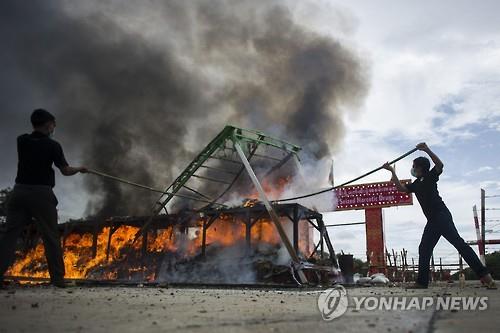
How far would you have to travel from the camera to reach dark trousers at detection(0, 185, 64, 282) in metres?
4.70

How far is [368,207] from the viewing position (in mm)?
29344

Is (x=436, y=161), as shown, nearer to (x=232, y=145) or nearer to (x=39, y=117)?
(x=39, y=117)

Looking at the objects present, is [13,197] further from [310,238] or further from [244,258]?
[310,238]

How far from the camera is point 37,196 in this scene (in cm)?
479

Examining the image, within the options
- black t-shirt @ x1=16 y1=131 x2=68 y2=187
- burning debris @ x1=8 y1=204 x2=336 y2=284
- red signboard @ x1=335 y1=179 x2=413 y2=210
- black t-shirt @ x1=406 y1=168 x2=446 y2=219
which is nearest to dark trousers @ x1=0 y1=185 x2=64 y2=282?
black t-shirt @ x1=16 y1=131 x2=68 y2=187

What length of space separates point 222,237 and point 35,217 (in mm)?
7815

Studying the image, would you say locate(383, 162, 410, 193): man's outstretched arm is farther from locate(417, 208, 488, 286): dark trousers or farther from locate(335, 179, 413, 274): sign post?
locate(335, 179, 413, 274): sign post

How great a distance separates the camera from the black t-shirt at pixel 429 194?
6055 millimetres

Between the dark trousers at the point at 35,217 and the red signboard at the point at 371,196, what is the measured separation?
2618 cm

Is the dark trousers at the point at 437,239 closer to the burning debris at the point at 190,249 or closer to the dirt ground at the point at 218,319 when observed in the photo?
the dirt ground at the point at 218,319

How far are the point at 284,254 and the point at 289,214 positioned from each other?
47.7 inches

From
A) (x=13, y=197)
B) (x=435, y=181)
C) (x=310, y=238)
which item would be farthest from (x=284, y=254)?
(x=13, y=197)

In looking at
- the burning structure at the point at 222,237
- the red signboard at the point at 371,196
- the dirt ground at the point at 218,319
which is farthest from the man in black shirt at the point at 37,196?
the red signboard at the point at 371,196

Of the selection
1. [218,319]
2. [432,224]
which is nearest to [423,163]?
[432,224]
